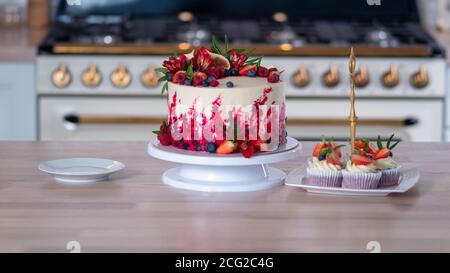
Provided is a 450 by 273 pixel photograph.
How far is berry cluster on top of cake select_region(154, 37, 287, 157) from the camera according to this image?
6.09 feet

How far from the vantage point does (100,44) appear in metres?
3.51

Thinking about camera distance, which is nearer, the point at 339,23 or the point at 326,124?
the point at 326,124

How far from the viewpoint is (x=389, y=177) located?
6.20 feet

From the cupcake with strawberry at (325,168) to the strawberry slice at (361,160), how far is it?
3cm

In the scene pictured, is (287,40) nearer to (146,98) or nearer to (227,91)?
(146,98)

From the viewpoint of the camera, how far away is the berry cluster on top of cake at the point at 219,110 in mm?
1855

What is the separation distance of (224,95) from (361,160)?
28 cm

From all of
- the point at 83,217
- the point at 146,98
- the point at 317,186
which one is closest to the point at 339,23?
the point at 146,98

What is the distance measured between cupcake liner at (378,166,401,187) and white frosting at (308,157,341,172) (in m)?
0.09

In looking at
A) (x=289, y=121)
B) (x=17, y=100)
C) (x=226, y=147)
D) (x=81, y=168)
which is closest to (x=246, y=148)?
(x=226, y=147)

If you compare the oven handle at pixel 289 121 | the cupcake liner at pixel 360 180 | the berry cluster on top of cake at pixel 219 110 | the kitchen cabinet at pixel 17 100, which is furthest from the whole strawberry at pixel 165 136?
the kitchen cabinet at pixel 17 100

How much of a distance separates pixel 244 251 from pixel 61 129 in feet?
6.96

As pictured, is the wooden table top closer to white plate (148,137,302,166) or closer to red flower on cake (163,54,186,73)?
white plate (148,137,302,166)

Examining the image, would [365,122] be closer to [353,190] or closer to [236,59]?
[236,59]
